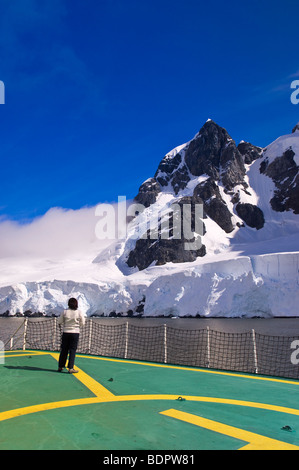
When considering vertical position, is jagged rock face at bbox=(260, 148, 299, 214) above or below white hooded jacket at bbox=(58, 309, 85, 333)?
above

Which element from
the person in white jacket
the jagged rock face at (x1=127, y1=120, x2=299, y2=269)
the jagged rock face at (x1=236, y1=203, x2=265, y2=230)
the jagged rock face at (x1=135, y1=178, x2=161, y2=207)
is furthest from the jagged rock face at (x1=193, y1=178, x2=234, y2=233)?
the person in white jacket

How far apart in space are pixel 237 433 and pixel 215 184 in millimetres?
111230

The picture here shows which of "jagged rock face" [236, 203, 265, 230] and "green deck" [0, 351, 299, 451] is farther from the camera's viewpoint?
"jagged rock face" [236, 203, 265, 230]

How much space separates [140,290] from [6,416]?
67.6 metres

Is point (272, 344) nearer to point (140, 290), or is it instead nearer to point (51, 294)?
point (140, 290)

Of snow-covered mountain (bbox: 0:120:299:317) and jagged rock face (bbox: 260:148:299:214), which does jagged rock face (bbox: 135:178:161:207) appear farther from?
jagged rock face (bbox: 260:148:299:214)

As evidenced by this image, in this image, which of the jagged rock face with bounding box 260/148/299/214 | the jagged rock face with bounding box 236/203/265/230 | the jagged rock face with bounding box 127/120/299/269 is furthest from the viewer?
the jagged rock face with bounding box 236/203/265/230

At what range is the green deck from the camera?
3127 millimetres

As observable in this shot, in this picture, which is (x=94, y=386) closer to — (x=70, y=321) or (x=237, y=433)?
(x=70, y=321)

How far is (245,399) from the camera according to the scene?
5.02 m

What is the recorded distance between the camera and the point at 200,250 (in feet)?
313

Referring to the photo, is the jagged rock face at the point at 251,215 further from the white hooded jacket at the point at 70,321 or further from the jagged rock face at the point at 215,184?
the white hooded jacket at the point at 70,321

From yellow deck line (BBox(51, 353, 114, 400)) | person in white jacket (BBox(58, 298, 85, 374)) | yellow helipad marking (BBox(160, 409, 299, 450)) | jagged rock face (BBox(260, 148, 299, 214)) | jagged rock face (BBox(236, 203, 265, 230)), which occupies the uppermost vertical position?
jagged rock face (BBox(260, 148, 299, 214))
